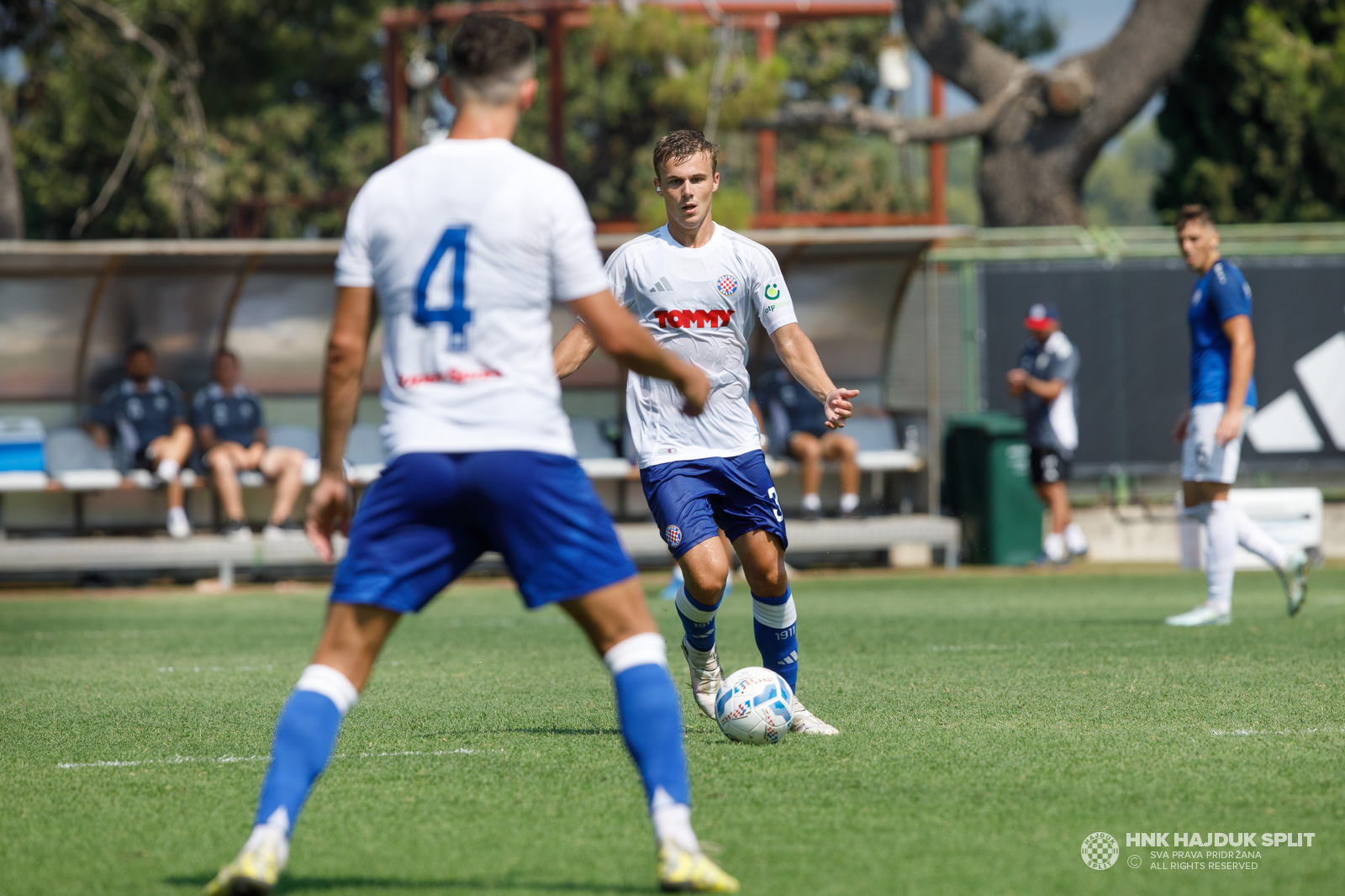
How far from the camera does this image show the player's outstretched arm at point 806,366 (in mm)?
5500

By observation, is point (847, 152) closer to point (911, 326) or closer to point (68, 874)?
point (911, 326)

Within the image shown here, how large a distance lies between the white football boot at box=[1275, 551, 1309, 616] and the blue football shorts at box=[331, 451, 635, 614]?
7094mm

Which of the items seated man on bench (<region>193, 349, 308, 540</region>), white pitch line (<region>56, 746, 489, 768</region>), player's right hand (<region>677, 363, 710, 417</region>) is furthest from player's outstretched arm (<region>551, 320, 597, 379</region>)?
seated man on bench (<region>193, 349, 308, 540</region>)

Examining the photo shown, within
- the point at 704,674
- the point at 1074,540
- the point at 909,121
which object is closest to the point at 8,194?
the point at 909,121

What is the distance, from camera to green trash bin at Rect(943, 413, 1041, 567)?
50.1 ft

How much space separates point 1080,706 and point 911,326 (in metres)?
10.8

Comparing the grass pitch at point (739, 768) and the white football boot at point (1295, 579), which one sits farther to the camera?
the white football boot at point (1295, 579)

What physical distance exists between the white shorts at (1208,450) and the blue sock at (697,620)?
155 inches

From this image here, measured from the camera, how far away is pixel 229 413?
15.1 metres

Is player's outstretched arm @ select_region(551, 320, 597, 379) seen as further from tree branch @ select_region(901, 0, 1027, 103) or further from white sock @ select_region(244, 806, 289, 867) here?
tree branch @ select_region(901, 0, 1027, 103)

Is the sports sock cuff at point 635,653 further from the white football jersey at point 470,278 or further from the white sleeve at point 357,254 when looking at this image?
the white sleeve at point 357,254

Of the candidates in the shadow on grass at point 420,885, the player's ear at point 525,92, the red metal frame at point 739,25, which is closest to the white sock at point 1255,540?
the shadow on grass at point 420,885

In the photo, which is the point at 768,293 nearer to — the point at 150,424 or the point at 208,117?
the point at 150,424

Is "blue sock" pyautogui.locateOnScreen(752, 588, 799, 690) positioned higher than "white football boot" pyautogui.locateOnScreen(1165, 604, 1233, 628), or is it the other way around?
"blue sock" pyautogui.locateOnScreen(752, 588, 799, 690)
